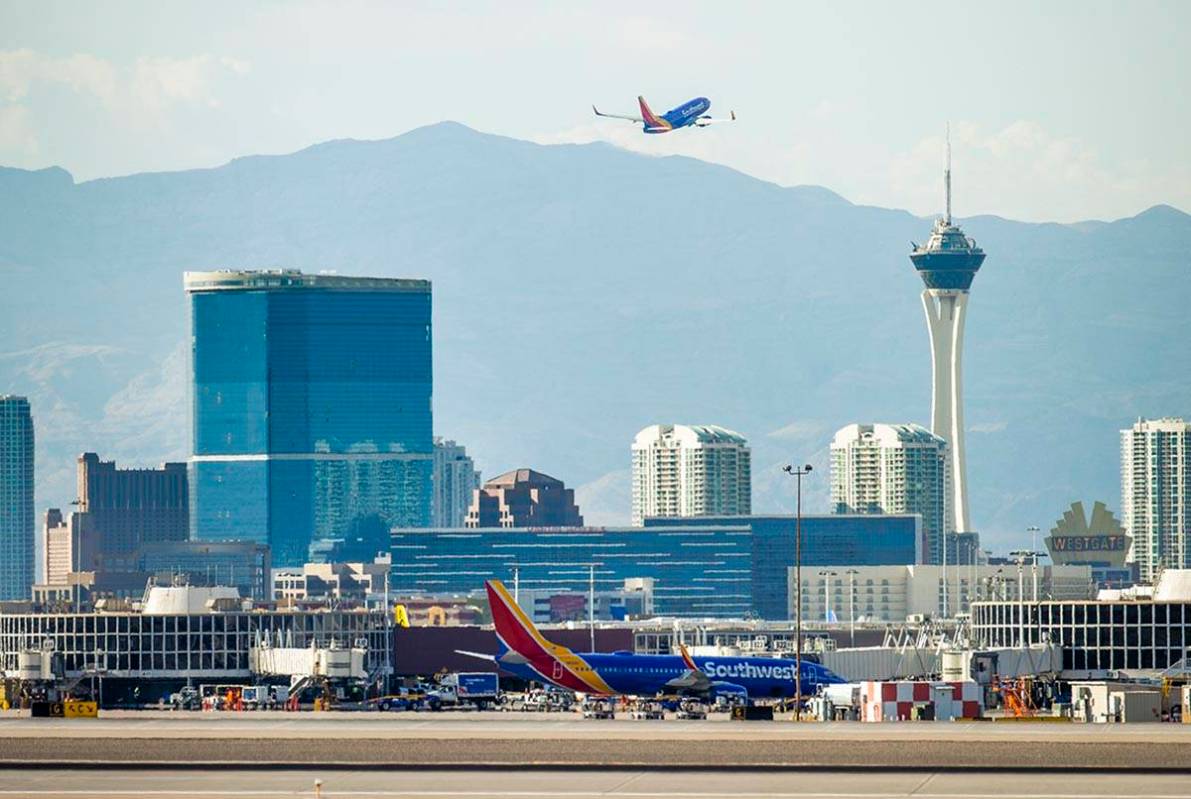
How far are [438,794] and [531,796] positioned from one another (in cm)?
360

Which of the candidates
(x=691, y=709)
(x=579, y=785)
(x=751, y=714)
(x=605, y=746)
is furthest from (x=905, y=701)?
(x=579, y=785)

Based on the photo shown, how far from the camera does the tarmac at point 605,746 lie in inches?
4626

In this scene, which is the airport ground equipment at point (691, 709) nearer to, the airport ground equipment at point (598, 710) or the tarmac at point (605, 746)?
the airport ground equipment at point (598, 710)

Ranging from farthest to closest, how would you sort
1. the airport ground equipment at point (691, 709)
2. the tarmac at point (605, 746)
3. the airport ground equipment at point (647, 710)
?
the airport ground equipment at point (647, 710)
the airport ground equipment at point (691, 709)
the tarmac at point (605, 746)

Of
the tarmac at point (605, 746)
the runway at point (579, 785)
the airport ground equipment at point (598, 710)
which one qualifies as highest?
the tarmac at point (605, 746)

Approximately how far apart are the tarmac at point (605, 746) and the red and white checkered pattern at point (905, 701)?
2107cm

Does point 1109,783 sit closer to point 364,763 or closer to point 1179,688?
point 364,763

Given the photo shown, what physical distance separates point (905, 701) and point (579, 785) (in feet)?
189

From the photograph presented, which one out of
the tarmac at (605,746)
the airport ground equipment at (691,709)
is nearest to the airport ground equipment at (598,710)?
the airport ground equipment at (691,709)

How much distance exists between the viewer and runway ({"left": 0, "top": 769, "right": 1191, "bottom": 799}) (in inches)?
4183

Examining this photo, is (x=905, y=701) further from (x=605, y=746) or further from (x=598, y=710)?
Answer: (x=605, y=746)

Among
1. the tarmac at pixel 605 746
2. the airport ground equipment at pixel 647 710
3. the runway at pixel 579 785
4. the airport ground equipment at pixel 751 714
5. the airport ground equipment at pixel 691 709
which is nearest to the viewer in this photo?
the runway at pixel 579 785

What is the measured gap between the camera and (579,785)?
362 feet

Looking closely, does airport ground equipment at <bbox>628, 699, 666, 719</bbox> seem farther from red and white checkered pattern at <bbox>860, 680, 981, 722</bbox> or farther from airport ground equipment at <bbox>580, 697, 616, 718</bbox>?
red and white checkered pattern at <bbox>860, 680, 981, 722</bbox>
